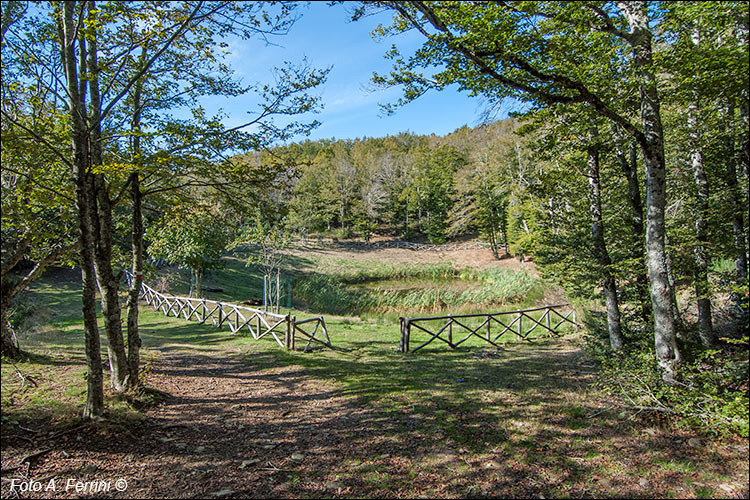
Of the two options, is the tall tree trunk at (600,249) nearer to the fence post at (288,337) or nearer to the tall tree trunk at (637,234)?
the tall tree trunk at (637,234)

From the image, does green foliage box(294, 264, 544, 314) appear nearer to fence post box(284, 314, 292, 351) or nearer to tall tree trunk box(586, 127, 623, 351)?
fence post box(284, 314, 292, 351)

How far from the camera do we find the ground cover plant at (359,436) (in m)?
3.41

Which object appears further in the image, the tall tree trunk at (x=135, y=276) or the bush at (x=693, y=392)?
the tall tree trunk at (x=135, y=276)

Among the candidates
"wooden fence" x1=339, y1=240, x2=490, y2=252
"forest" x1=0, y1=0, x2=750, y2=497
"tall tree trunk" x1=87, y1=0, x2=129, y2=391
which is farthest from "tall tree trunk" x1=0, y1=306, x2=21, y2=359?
"wooden fence" x1=339, y1=240, x2=490, y2=252

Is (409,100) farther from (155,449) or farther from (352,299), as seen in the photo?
(352,299)

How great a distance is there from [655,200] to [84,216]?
24.6 ft

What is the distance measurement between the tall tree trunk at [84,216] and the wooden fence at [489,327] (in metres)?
7.19

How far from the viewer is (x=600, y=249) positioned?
739 cm

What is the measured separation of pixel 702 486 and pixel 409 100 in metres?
5.91

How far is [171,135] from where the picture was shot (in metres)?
5.16

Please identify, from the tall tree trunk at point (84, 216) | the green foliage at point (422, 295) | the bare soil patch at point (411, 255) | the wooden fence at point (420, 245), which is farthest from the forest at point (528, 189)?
the wooden fence at point (420, 245)

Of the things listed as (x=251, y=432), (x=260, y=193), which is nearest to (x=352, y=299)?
(x=260, y=193)

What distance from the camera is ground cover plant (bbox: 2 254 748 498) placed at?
A: 3.41 metres

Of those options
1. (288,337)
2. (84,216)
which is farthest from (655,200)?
(288,337)
